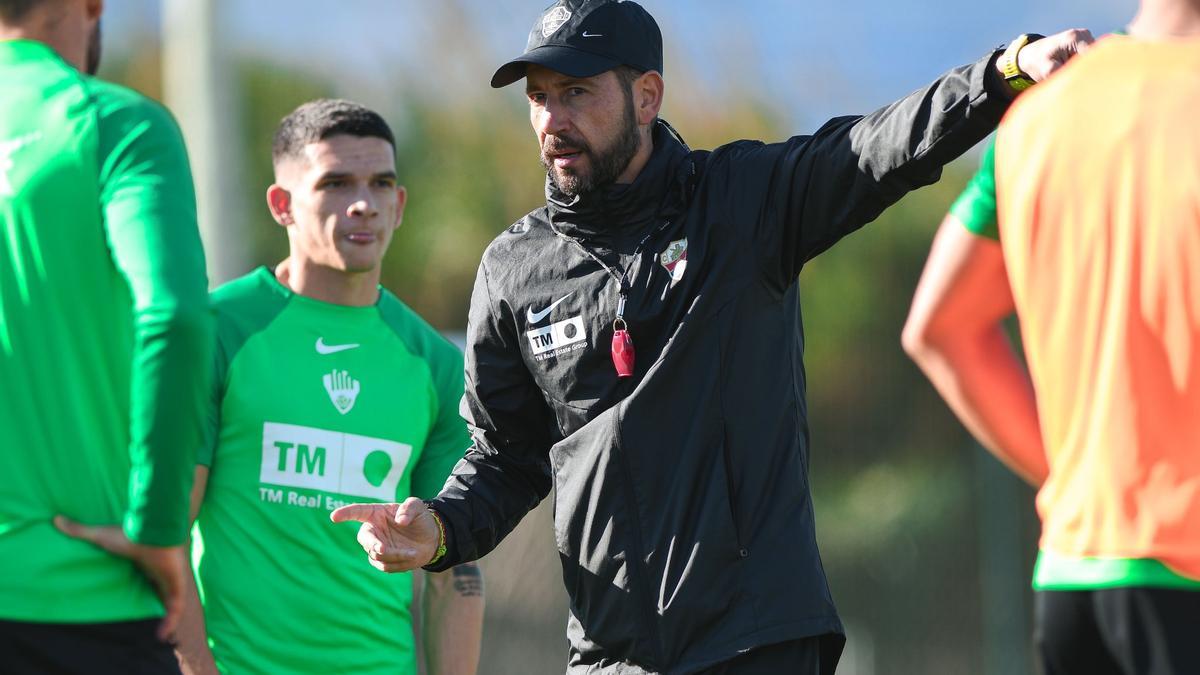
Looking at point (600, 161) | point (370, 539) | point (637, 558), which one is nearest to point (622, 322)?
point (600, 161)

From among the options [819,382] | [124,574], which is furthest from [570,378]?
[819,382]

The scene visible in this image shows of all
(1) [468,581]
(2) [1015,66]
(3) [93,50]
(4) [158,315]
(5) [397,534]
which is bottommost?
(1) [468,581]

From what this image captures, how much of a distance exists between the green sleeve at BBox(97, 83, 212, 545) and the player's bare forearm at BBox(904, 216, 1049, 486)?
51.5 inches

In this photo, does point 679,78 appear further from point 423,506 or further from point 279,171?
point 423,506

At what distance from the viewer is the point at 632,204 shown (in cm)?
416

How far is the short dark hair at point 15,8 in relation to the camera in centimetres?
331

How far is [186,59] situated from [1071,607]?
8.61m

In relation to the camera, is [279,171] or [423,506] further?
[279,171]

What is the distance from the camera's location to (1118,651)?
253 centimetres

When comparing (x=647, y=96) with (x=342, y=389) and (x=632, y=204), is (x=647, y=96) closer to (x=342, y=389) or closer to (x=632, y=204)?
(x=632, y=204)

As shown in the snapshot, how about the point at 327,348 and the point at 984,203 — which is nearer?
the point at 984,203

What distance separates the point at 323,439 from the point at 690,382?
1.59 meters

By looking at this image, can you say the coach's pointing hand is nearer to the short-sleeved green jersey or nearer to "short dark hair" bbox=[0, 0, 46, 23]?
the short-sleeved green jersey

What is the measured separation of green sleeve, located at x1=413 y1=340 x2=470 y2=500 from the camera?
17.5 feet
